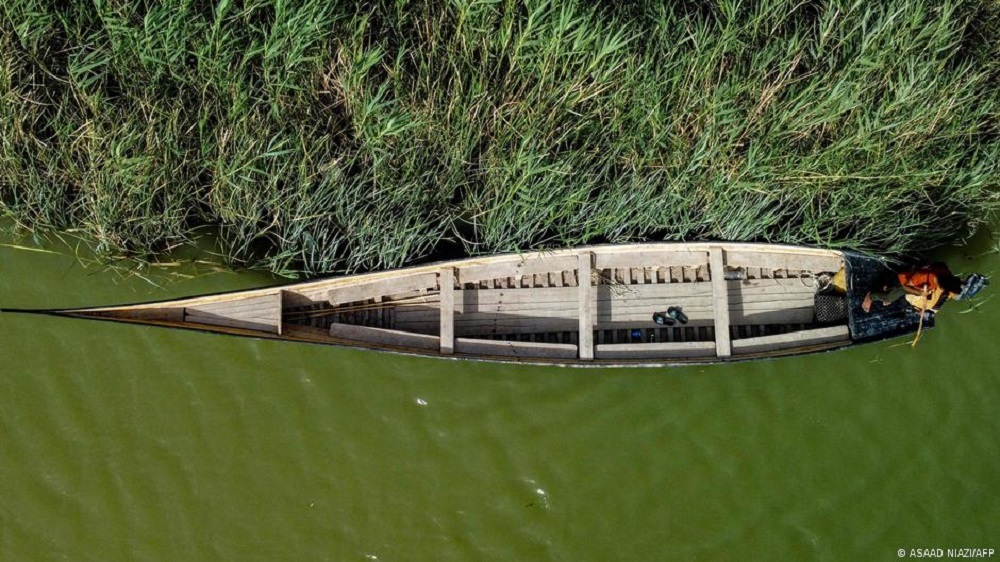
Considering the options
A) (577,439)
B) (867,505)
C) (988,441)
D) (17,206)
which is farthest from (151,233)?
(988,441)

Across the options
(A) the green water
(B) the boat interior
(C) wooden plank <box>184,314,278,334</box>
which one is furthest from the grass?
(A) the green water

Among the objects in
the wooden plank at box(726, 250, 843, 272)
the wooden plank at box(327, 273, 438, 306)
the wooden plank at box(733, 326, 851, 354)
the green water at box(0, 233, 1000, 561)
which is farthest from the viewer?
the wooden plank at box(726, 250, 843, 272)

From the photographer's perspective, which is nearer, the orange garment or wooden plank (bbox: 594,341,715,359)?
the orange garment

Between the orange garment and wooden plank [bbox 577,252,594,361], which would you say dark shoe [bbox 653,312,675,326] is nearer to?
wooden plank [bbox 577,252,594,361]

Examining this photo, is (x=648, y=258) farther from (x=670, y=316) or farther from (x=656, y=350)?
(x=656, y=350)

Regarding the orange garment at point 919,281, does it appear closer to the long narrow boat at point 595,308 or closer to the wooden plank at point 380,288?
the long narrow boat at point 595,308

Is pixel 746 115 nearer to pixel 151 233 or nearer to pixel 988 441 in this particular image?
pixel 988 441
